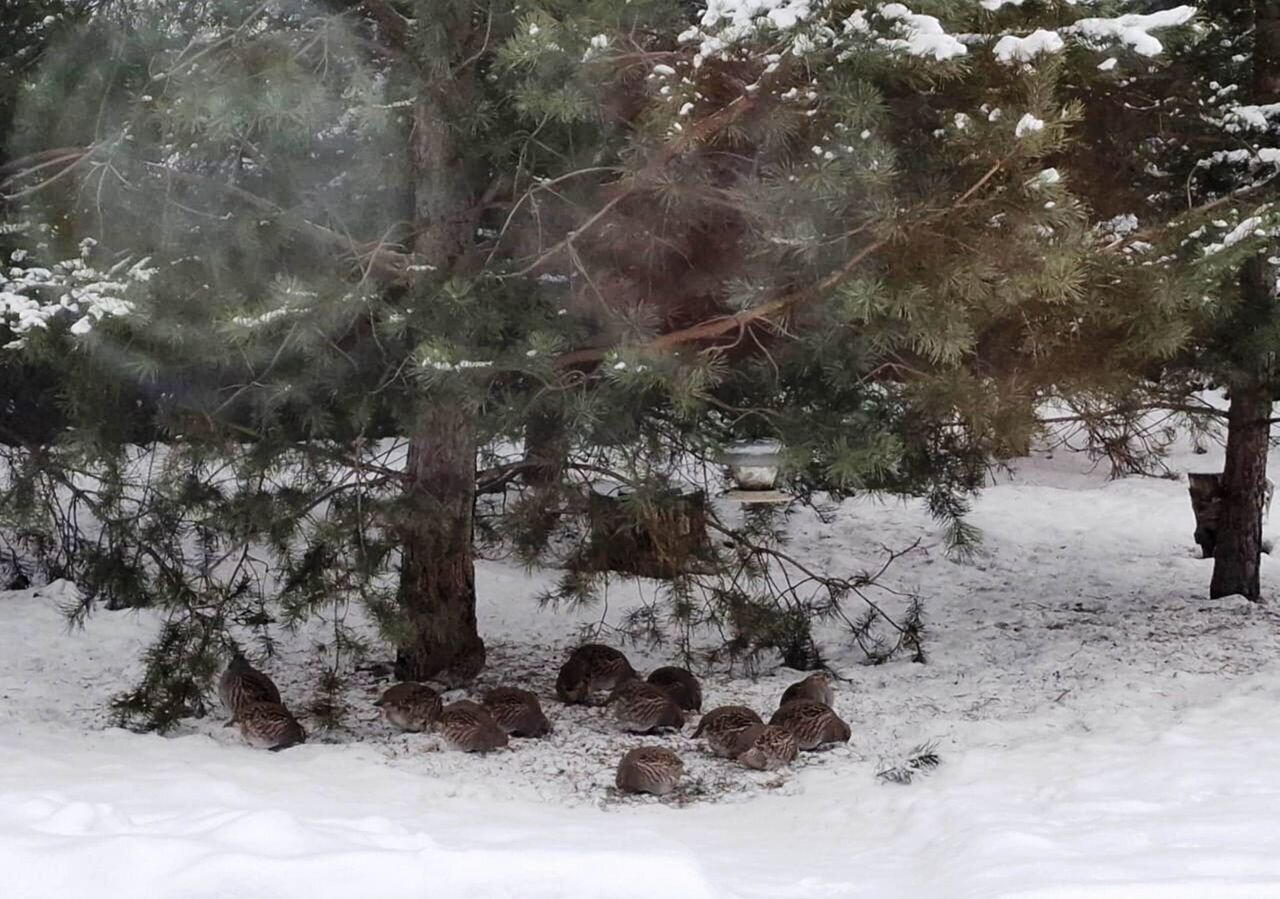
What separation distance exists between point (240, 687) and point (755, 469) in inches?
105

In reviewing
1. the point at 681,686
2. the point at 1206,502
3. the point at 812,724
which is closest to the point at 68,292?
the point at 681,686

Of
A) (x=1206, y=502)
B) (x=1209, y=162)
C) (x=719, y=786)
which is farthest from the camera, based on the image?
(x=1206, y=502)

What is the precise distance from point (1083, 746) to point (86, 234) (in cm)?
486

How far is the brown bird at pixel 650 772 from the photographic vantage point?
4.95 meters

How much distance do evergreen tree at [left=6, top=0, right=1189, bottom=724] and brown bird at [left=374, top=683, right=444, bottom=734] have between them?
1.03 feet

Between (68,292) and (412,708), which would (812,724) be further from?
(68,292)

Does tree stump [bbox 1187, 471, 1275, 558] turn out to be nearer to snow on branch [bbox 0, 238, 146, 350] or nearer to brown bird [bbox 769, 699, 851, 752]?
brown bird [bbox 769, 699, 851, 752]

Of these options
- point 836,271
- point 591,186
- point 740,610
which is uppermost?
point 591,186

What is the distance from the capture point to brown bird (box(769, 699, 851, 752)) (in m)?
5.55

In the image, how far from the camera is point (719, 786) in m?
5.14

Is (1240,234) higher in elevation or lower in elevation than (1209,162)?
lower

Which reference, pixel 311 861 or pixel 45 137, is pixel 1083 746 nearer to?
pixel 311 861

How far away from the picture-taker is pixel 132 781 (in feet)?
15.5

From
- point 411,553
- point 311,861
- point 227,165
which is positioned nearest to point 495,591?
point 411,553
